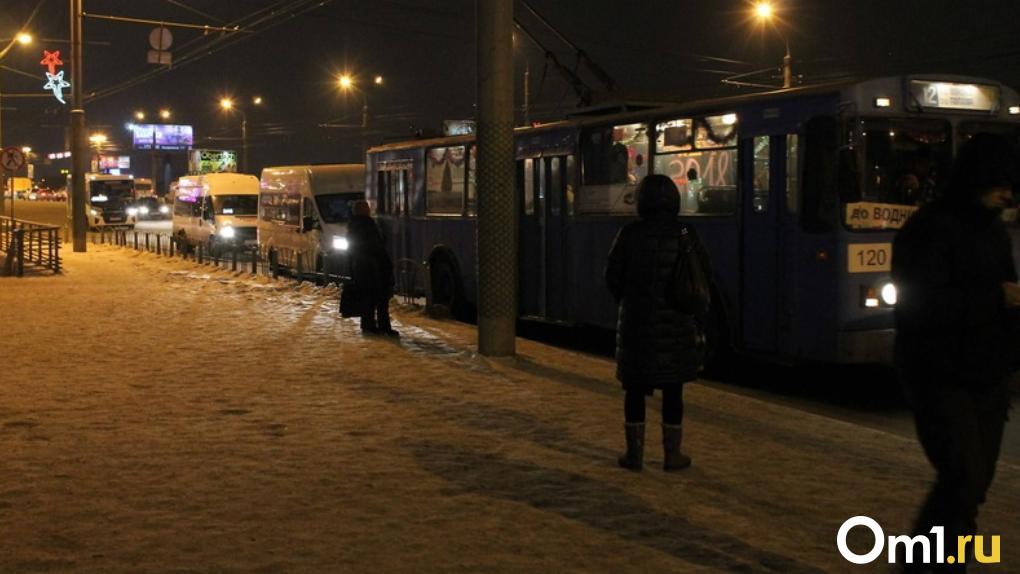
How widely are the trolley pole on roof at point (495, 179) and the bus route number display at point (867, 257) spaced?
365 cm

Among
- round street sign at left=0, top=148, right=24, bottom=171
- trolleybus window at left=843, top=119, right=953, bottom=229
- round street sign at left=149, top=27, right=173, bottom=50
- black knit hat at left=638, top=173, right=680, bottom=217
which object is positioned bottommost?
black knit hat at left=638, top=173, right=680, bottom=217

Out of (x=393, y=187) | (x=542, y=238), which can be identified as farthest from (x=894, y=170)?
(x=393, y=187)

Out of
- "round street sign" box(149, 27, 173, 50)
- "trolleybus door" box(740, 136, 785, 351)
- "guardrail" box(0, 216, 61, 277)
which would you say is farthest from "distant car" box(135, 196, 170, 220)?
"trolleybus door" box(740, 136, 785, 351)

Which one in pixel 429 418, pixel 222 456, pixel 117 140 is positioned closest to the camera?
pixel 222 456

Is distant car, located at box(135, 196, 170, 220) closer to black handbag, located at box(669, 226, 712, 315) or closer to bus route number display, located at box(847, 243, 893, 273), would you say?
bus route number display, located at box(847, 243, 893, 273)

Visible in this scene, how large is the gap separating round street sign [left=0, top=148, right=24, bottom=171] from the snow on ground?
61.0 feet

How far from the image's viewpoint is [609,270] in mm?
7156

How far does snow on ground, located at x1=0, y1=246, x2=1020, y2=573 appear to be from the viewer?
5789 millimetres

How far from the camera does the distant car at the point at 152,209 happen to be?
261 feet

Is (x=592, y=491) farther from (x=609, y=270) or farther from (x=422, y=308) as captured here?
(x=422, y=308)

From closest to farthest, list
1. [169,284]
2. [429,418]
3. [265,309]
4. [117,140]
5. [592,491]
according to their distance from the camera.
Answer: [592,491], [429,418], [265,309], [169,284], [117,140]

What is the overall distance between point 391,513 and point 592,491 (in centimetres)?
123

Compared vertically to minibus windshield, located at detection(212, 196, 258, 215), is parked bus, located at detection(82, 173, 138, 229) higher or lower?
higher

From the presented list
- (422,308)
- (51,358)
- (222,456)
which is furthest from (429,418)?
(422,308)
